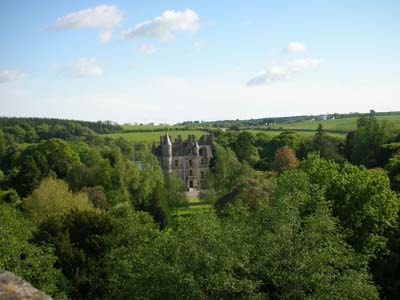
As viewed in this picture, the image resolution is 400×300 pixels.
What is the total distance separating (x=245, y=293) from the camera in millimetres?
18641

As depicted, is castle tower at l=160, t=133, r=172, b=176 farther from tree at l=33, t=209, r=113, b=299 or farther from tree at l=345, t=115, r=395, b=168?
tree at l=33, t=209, r=113, b=299

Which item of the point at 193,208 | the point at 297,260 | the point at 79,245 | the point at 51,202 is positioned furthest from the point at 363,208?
the point at 193,208

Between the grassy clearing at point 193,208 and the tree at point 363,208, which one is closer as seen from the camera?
the tree at point 363,208

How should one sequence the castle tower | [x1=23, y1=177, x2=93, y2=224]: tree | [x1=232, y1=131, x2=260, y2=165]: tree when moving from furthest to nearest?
[x1=232, y1=131, x2=260, y2=165]: tree < the castle tower < [x1=23, y1=177, x2=93, y2=224]: tree

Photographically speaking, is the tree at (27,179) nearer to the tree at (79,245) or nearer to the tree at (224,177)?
the tree at (224,177)

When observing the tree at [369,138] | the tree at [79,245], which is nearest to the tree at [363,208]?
the tree at [79,245]

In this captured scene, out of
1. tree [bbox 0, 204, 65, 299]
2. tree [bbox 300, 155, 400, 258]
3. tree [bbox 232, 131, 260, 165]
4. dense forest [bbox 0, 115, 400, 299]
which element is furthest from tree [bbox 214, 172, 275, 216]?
tree [bbox 232, 131, 260, 165]

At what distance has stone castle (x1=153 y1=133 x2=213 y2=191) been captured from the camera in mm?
89812

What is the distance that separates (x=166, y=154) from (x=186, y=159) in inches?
169

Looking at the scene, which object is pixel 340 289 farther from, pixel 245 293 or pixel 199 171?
pixel 199 171

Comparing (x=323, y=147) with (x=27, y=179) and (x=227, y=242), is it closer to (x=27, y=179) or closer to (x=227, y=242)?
(x=27, y=179)

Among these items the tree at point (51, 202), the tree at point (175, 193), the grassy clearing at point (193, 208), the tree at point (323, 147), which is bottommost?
the grassy clearing at point (193, 208)

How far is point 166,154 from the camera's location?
8931 centimetres

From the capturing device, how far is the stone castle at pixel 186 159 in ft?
295
